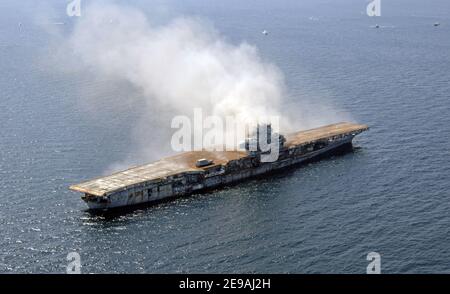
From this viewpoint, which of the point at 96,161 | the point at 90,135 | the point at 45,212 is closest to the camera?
the point at 45,212

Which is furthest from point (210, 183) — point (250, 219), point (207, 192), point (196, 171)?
point (250, 219)

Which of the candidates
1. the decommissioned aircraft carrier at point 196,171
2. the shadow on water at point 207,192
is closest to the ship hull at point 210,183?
the decommissioned aircraft carrier at point 196,171

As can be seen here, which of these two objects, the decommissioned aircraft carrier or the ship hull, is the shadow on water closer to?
the ship hull

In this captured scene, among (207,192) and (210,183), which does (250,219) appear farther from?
(210,183)

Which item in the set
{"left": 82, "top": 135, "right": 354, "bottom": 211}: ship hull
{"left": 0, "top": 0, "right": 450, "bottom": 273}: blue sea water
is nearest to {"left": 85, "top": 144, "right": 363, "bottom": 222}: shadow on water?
{"left": 82, "top": 135, "right": 354, "bottom": 211}: ship hull

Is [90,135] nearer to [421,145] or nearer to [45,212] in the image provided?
[45,212]

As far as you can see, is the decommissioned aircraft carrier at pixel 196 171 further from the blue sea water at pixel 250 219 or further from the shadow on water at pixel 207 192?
the blue sea water at pixel 250 219
